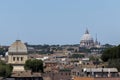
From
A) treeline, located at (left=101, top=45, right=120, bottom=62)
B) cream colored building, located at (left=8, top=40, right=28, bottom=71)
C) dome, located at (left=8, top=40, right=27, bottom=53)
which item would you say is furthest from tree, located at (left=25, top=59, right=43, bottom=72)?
treeline, located at (left=101, top=45, right=120, bottom=62)

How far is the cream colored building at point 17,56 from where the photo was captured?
4227 inches

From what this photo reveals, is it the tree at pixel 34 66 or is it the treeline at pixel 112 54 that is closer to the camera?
the treeline at pixel 112 54

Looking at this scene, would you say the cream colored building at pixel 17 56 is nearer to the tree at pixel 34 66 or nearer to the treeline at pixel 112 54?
the tree at pixel 34 66

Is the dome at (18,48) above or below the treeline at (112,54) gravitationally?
above

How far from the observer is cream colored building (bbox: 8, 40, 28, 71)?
10738 cm

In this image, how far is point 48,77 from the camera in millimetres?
81188

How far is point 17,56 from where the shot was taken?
358 ft

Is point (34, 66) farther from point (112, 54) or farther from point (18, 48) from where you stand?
point (112, 54)

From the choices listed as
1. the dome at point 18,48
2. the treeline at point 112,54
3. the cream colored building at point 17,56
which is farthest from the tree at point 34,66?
the treeline at point 112,54

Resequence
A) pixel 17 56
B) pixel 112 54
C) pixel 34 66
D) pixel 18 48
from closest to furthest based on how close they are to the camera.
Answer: pixel 112 54
pixel 34 66
pixel 17 56
pixel 18 48

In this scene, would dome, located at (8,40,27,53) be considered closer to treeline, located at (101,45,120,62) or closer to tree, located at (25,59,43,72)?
tree, located at (25,59,43,72)

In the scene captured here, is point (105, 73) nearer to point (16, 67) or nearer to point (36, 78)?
point (36, 78)

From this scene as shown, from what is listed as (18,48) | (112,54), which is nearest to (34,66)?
(18,48)

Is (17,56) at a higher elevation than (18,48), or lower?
lower
